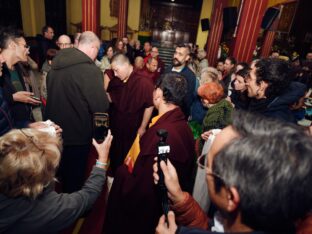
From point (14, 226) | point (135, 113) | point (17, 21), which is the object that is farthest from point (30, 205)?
point (17, 21)

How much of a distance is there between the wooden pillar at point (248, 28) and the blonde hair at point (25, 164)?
4.11 m

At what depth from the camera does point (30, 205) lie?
1.05m

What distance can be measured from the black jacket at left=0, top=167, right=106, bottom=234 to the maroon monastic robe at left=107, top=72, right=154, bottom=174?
1.76 metres

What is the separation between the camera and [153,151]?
162cm

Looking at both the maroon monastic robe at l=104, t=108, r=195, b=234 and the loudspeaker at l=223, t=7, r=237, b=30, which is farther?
the loudspeaker at l=223, t=7, r=237, b=30

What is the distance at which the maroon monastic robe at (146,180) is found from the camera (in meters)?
1.66

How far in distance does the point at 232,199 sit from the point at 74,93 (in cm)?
197

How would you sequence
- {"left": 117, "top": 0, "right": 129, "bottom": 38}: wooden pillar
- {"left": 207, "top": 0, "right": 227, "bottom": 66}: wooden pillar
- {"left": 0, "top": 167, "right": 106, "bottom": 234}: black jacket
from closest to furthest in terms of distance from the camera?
{"left": 0, "top": 167, "right": 106, "bottom": 234}: black jacket < {"left": 207, "top": 0, "right": 227, "bottom": 66}: wooden pillar < {"left": 117, "top": 0, "right": 129, "bottom": 38}: wooden pillar

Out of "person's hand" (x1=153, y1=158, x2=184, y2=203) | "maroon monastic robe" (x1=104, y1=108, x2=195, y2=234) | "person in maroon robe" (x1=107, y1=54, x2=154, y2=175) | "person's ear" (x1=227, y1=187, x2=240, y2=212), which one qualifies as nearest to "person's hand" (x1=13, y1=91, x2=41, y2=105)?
"person in maroon robe" (x1=107, y1=54, x2=154, y2=175)

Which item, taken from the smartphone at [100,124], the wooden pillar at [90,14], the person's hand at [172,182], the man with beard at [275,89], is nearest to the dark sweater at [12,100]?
the smartphone at [100,124]

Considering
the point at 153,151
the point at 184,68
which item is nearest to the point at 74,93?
the point at 153,151

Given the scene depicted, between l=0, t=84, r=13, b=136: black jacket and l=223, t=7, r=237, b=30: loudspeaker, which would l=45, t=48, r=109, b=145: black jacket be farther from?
l=223, t=7, r=237, b=30: loudspeaker

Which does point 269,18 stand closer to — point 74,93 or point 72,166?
point 74,93

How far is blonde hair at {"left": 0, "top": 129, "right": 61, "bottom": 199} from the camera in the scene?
101cm
